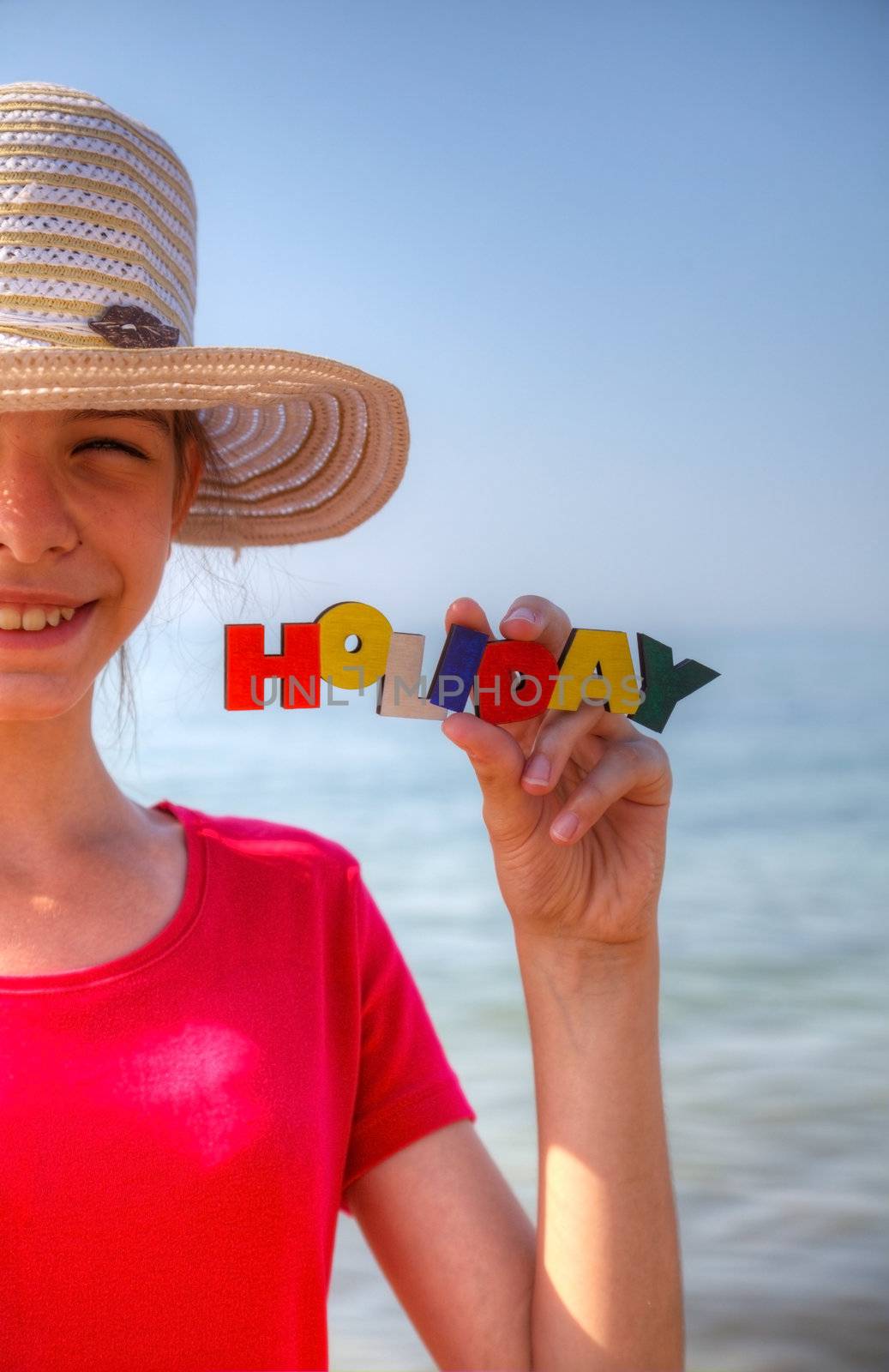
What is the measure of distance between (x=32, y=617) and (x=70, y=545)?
10 centimetres

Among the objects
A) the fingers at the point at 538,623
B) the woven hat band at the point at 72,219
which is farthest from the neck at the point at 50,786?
the fingers at the point at 538,623

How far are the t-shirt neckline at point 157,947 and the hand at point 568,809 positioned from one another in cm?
43

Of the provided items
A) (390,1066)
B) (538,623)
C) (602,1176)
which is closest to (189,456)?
(538,623)

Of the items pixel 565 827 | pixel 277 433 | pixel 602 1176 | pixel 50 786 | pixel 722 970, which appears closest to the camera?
pixel 565 827

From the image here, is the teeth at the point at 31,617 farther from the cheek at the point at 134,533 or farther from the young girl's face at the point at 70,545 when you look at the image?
the cheek at the point at 134,533

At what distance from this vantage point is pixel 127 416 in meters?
1.62

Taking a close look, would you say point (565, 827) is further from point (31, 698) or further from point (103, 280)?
point (103, 280)

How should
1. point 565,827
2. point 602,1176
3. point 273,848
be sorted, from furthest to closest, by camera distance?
point 273,848, point 602,1176, point 565,827

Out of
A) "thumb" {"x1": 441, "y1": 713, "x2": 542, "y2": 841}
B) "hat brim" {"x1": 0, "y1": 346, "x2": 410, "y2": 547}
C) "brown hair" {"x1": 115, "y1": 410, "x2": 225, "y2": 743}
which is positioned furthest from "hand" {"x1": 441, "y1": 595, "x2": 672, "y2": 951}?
"brown hair" {"x1": 115, "y1": 410, "x2": 225, "y2": 743}

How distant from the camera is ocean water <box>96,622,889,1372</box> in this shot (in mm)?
4079

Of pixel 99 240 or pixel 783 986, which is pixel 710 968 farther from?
pixel 99 240

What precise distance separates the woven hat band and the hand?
1.92 feet

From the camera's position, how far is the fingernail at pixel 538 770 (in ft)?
4.84

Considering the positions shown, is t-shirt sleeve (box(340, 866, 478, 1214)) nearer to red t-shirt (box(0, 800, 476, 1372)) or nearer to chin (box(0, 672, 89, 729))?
red t-shirt (box(0, 800, 476, 1372))
